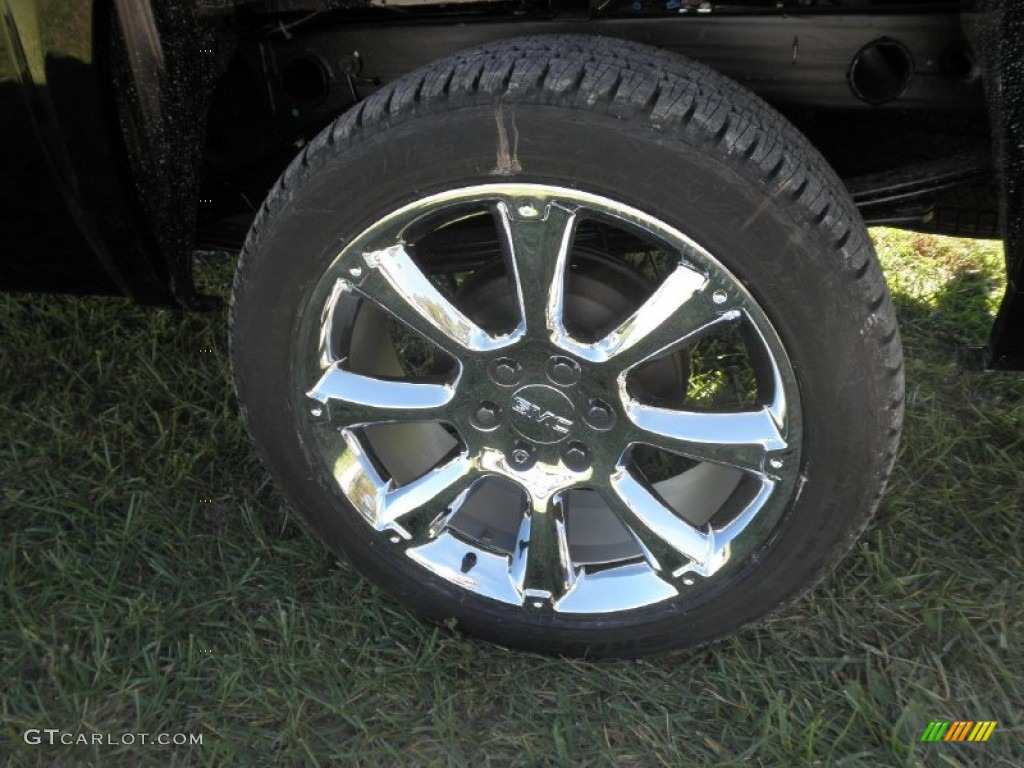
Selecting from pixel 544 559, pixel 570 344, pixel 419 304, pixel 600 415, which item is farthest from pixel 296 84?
pixel 544 559

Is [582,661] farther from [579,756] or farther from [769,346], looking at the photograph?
[769,346]

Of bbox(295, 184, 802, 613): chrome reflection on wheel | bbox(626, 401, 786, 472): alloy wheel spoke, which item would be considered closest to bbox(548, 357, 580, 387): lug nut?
bbox(295, 184, 802, 613): chrome reflection on wheel

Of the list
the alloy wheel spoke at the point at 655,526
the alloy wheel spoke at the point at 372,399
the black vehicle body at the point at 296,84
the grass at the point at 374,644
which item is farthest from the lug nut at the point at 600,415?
the black vehicle body at the point at 296,84

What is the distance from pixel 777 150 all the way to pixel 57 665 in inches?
67.2

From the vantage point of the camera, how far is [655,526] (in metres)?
1.83

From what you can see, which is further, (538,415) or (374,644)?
(374,644)

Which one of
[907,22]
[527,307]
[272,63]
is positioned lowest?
[527,307]

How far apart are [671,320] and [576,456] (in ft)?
1.06

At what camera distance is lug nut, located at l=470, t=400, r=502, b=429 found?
1.82 meters

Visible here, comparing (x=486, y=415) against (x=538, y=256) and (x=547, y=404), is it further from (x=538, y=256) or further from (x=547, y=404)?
(x=538, y=256)

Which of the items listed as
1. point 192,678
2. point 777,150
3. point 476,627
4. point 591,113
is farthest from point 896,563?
point 192,678

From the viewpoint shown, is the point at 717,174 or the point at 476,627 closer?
the point at 717,174

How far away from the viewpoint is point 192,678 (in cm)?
196

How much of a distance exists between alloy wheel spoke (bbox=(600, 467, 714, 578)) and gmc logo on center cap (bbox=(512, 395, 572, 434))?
0.14m
